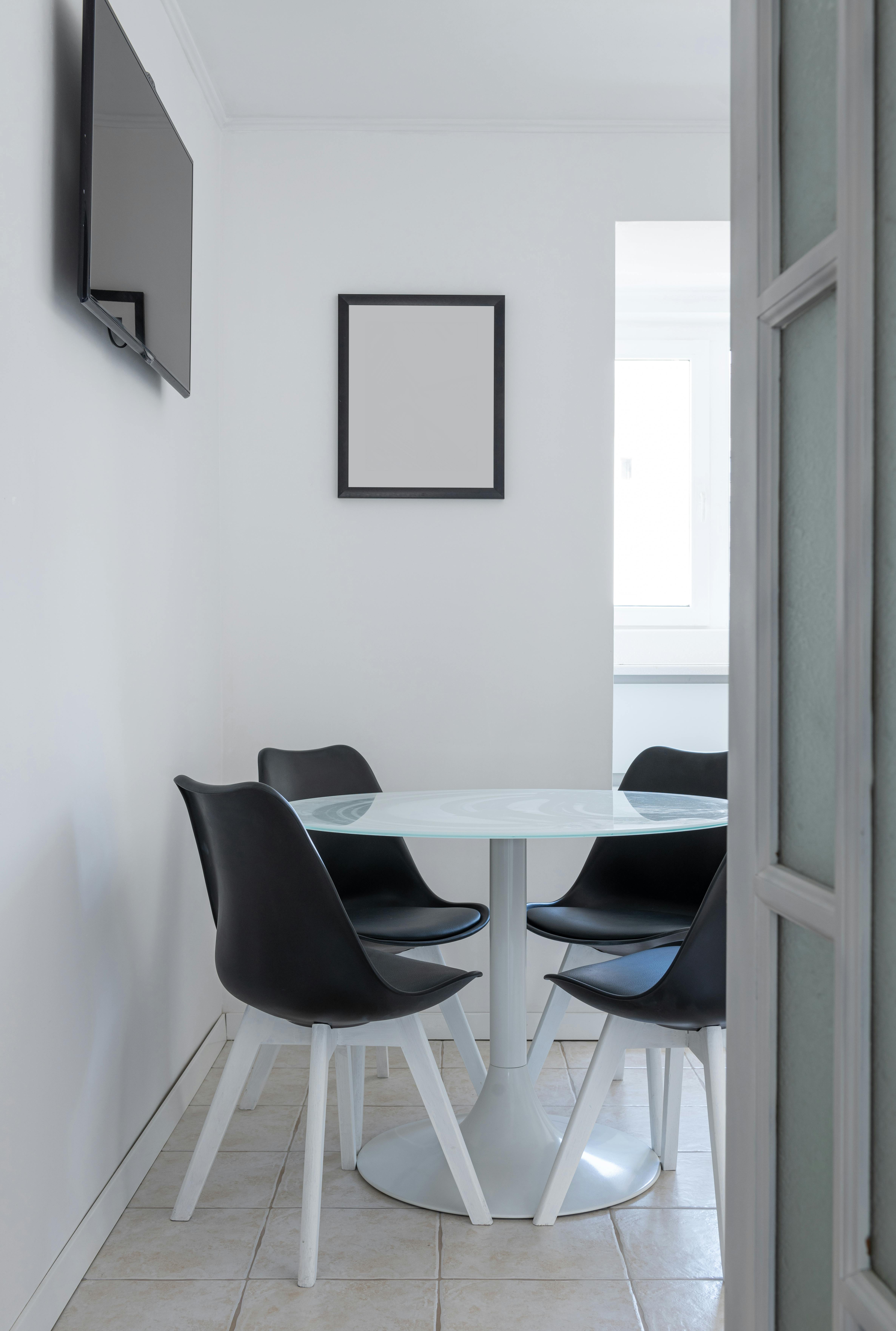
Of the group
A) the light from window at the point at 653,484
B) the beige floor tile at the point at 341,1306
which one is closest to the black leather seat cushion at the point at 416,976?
the beige floor tile at the point at 341,1306

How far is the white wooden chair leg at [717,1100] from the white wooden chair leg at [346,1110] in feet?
2.55

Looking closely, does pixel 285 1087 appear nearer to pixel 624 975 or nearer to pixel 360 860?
pixel 360 860

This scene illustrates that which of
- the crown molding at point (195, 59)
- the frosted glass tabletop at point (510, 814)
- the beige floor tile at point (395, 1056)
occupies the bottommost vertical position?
the beige floor tile at point (395, 1056)

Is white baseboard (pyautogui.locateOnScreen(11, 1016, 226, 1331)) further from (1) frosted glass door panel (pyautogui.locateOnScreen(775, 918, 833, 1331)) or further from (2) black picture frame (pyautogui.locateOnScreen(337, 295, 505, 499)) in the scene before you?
(2) black picture frame (pyautogui.locateOnScreen(337, 295, 505, 499))

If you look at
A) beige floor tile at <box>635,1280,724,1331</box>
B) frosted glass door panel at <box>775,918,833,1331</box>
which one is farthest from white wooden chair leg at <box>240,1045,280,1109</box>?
frosted glass door panel at <box>775,918,833,1331</box>

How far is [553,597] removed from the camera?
10.1ft

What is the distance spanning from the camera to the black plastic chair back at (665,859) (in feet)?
8.48

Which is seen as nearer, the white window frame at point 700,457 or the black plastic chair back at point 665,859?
the black plastic chair back at point 665,859

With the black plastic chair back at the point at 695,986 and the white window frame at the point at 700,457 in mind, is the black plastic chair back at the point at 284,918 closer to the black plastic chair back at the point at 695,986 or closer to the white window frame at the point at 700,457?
the black plastic chair back at the point at 695,986

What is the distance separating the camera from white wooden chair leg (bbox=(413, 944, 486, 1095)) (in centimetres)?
231

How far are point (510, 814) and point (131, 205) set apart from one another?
1.40 meters

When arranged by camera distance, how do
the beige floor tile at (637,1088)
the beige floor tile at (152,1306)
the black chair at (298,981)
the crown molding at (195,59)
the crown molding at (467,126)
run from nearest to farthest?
the beige floor tile at (152,1306) < the black chair at (298,981) < the crown molding at (195,59) < the beige floor tile at (637,1088) < the crown molding at (467,126)

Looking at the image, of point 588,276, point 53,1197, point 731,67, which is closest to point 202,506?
point 588,276

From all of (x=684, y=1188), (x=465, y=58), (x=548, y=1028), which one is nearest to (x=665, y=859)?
(x=548, y=1028)
